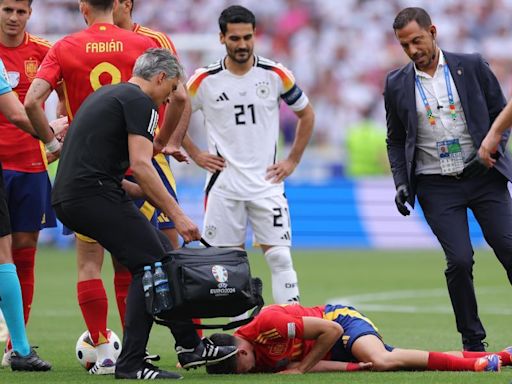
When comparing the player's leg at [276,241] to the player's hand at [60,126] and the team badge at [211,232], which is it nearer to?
the team badge at [211,232]

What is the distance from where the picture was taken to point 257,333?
8562 millimetres

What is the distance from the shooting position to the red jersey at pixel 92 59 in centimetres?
933

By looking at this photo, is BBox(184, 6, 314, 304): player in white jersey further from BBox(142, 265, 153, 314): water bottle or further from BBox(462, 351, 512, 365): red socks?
BBox(142, 265, 153, 314): water bottle

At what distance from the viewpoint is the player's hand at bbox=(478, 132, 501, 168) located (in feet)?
28.1

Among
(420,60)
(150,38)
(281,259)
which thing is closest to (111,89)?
(150,38)

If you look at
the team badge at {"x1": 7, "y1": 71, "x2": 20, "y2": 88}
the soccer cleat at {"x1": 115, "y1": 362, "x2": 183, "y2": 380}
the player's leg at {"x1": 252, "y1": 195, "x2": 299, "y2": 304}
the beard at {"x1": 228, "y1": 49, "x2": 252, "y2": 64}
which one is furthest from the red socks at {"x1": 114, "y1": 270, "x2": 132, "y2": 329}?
the beard at {"x1": 228, "y1": 49, "x2": 252, "y2": 64}

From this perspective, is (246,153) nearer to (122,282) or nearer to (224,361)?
(122,282)

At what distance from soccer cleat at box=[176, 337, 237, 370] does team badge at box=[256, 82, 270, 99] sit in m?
3.02

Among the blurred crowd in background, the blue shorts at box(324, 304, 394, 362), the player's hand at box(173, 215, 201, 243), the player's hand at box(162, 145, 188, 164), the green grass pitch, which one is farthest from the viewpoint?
the blurred crowd in background

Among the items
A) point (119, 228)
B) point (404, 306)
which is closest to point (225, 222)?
point (119, 228)

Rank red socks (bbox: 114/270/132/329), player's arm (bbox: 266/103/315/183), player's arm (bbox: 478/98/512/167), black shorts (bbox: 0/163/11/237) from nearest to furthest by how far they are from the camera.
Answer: player's arm (bbox: 478/98/512/167) → black shorts (bbox: 0/163/11/237) → red socks (bbox: 114/270/132/329) → player's arm (bbox: 266/103/315/183)

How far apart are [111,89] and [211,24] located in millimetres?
20767

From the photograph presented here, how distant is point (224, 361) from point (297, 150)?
3.24 metres

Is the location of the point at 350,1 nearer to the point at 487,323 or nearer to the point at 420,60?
the point at 487,323
